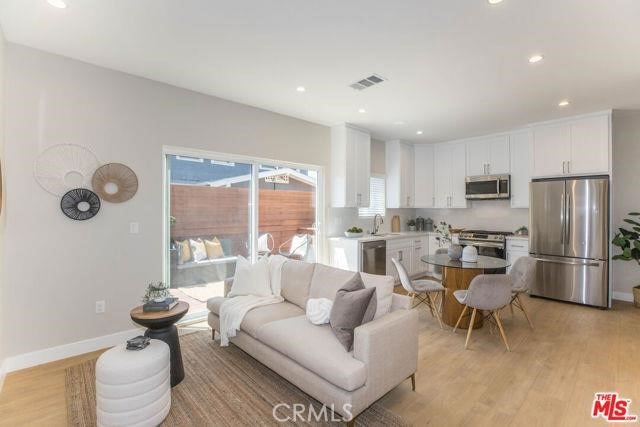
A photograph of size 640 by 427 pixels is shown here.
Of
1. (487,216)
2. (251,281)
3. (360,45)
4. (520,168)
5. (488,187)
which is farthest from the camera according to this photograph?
(487,216)

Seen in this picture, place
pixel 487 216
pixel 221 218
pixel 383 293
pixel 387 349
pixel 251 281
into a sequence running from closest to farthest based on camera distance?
pixel 387 349 < pixel 383 293 < pixel 251 281 < pixel 221 218 < pixel 487 216

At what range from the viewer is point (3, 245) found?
269 cm

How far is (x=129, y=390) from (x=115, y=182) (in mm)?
2209

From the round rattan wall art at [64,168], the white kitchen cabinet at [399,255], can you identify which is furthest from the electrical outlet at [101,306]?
the white kitchen cabinet at [399,255]

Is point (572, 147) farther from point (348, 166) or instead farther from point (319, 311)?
point (319, 311)

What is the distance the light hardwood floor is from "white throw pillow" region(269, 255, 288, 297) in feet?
4.88

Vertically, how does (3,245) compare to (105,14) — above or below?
below

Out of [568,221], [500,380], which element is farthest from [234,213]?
[568,221]

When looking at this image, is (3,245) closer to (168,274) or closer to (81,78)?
(168,274)

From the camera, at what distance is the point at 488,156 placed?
594 cm

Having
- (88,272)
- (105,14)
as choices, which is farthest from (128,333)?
(105,14)

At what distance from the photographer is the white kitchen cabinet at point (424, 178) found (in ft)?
22.1

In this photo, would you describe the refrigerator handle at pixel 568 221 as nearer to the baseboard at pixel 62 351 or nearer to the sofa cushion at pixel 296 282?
the sofa cushion at pixel 296 282

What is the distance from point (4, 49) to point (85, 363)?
2.92 meters
